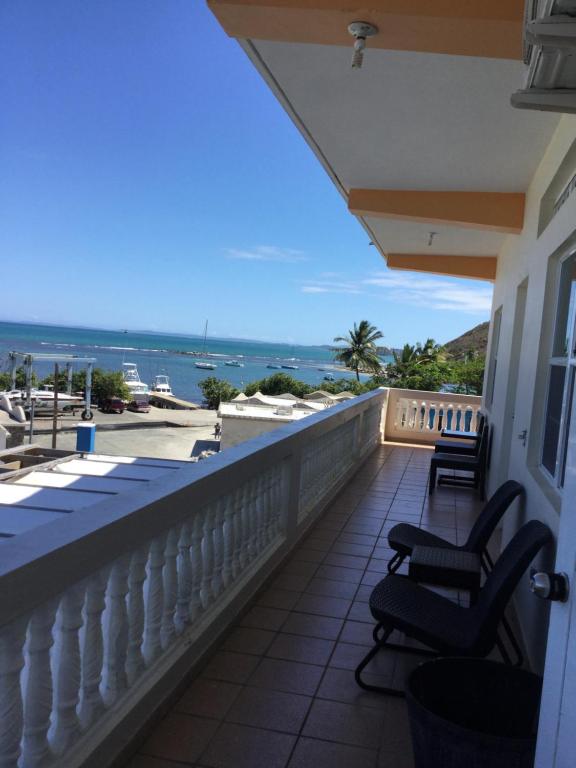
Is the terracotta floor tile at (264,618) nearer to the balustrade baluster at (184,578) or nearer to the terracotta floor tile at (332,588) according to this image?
the terracotta floor tile at (332,588)

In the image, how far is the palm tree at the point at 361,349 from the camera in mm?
48938

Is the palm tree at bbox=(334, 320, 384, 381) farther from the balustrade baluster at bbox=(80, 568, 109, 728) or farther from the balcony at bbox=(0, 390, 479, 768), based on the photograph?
the balustrade baluster at bbox=(80, 568, 109, 728)

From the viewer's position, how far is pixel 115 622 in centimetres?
205

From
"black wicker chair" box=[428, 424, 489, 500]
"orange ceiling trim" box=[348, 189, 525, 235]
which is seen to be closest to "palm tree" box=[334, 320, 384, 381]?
"black wicker chair" box=[428, 424, 489, 500]

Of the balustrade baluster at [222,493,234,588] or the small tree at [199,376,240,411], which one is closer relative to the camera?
the balustrade baluster at [222,493,234,588]

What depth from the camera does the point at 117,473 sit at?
21.8ft

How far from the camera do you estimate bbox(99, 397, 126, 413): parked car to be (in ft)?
191

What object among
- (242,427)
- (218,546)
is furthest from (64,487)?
(242,427)

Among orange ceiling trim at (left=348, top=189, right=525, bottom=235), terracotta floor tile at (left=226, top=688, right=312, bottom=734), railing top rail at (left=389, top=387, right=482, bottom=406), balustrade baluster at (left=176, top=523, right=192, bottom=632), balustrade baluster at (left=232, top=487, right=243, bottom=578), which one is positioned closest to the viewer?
terracotta floor tile at (left=226, top=688, right=312, bottom=734)

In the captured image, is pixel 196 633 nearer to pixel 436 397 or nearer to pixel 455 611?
pixel 455 611

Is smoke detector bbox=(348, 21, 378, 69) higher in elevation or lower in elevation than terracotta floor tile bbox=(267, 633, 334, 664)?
higher

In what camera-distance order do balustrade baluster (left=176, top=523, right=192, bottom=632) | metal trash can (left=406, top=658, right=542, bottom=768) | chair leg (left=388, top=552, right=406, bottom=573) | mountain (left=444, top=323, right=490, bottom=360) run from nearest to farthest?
metal trash can (left=406, top=658, right=542, bottom=768) → balustrade baluster (left=176, top=523, right=192, bottom=632) → chair leg (left=388, top=552, right=406, bottom=573) → mountain (left=444, top=323, right=490, bottom=360)

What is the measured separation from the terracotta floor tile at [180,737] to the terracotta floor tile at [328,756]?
0.33 metres

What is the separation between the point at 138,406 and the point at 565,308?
2380 inches
